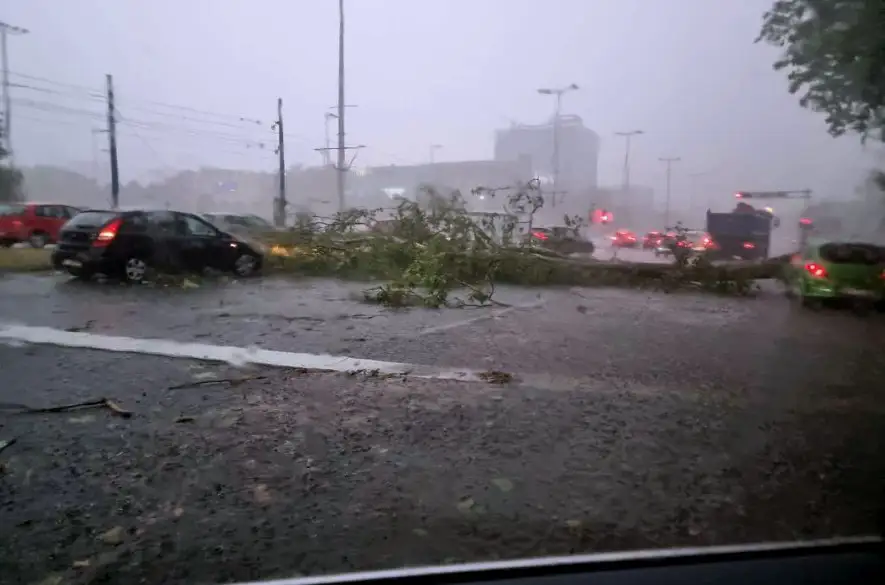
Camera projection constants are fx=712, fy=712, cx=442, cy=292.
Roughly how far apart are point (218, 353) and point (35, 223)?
20.0ft

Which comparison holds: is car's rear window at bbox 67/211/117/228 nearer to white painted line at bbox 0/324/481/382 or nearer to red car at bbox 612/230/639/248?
white painted line at bbox 0/324/481/382

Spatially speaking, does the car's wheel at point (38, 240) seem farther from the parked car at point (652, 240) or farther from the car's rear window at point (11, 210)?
the parked car at point (652, 240)

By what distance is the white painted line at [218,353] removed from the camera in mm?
6027

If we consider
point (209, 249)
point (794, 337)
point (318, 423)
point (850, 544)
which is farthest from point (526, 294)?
point (850, 544)

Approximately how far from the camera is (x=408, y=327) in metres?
8.01

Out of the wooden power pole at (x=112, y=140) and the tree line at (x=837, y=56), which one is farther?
the wooden power pole at (x=112, y=140)

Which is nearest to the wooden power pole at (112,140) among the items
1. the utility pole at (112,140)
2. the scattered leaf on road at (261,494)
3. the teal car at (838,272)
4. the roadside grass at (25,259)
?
the utility pole at (112,140)

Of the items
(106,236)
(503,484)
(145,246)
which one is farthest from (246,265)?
(503,484)

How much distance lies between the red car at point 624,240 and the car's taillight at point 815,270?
2.19 metres

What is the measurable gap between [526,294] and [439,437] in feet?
20.0

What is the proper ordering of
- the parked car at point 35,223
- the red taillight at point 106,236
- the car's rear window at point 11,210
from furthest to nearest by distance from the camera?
the red taillight at point 106,236 → the parked car at point 35,223 → the car's rear window at point 11,210

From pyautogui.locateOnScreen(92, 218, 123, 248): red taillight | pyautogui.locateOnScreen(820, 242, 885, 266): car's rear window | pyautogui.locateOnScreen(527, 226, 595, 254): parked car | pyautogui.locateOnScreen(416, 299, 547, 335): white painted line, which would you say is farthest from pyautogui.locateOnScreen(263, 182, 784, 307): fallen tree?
pyautogui.locateOnScreen(92, 218, 123, 248): red taillight

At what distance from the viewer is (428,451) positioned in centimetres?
405

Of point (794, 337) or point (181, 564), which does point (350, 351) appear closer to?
point (181, 564)
